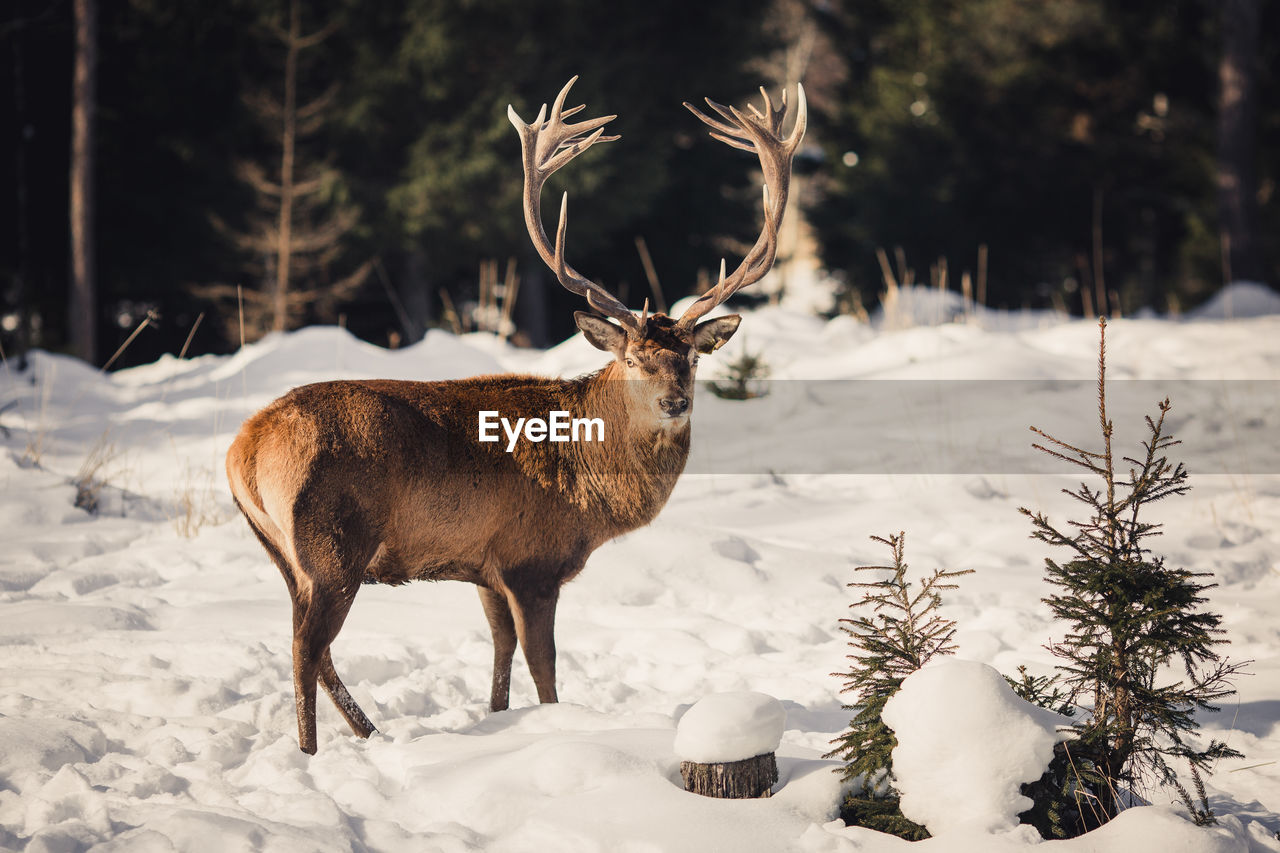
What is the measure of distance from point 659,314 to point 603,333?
274mm

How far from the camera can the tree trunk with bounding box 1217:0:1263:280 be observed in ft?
53.5

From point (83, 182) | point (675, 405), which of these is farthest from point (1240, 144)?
point (83, 182)

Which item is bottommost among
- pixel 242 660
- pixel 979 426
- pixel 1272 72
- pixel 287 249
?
pixel 242 660

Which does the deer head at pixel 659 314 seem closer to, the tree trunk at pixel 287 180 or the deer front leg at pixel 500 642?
the deer front leg at pixel 500 642

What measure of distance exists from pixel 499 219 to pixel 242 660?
43.2 ft

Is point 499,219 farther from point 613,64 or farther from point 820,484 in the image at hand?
point 820,484

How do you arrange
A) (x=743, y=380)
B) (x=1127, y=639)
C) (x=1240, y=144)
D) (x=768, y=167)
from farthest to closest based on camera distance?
(x=1240, y=144)
(x=743, y=380)
(x=768, y=167)
(x=1127, y=639)

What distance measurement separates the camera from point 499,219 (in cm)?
1742

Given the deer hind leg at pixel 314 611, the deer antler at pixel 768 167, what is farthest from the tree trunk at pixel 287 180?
the deer hind leg at pixel 314 611

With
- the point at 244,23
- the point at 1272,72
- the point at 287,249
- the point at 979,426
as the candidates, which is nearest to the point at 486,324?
the point at 287,249

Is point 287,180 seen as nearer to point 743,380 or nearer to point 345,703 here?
point 743,380

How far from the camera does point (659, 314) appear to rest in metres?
5.07

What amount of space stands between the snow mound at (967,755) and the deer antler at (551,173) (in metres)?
2.33

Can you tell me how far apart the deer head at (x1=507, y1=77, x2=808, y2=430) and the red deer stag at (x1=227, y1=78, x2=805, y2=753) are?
10 millimetres
